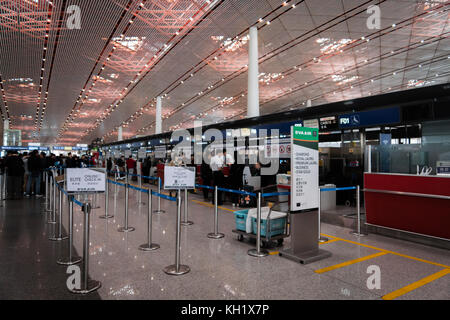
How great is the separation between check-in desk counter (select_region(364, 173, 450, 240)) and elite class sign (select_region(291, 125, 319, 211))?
2.12 m

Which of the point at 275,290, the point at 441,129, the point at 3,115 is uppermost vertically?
the point at 3,115

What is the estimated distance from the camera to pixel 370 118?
764 centimetres

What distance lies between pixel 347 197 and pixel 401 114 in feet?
11.5

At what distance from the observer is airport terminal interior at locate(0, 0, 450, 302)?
12.9 feet

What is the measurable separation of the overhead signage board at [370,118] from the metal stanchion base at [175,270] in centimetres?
605

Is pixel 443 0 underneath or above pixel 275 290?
above

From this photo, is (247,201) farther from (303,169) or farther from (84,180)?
(84,180)

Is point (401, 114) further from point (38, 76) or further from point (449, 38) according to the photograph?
point (38, 76)

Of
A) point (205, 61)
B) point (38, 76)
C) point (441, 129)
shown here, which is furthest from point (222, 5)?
point (38, 76)

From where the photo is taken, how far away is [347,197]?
9.59m

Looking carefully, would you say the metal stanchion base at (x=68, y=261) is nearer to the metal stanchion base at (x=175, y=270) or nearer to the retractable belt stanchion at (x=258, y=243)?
the metal stanchion base at (x=175, y=270)

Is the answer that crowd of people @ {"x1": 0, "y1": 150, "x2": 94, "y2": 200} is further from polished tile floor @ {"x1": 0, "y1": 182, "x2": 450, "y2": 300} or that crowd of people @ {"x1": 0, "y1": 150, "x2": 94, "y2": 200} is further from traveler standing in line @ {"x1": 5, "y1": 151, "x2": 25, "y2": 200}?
polished tile floor @ {"x1": 0, "y1": 182, "x2": 450, "y2": 300}

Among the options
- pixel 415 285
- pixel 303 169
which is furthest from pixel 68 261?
pixel 415 285

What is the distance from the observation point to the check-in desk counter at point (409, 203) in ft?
17.0
